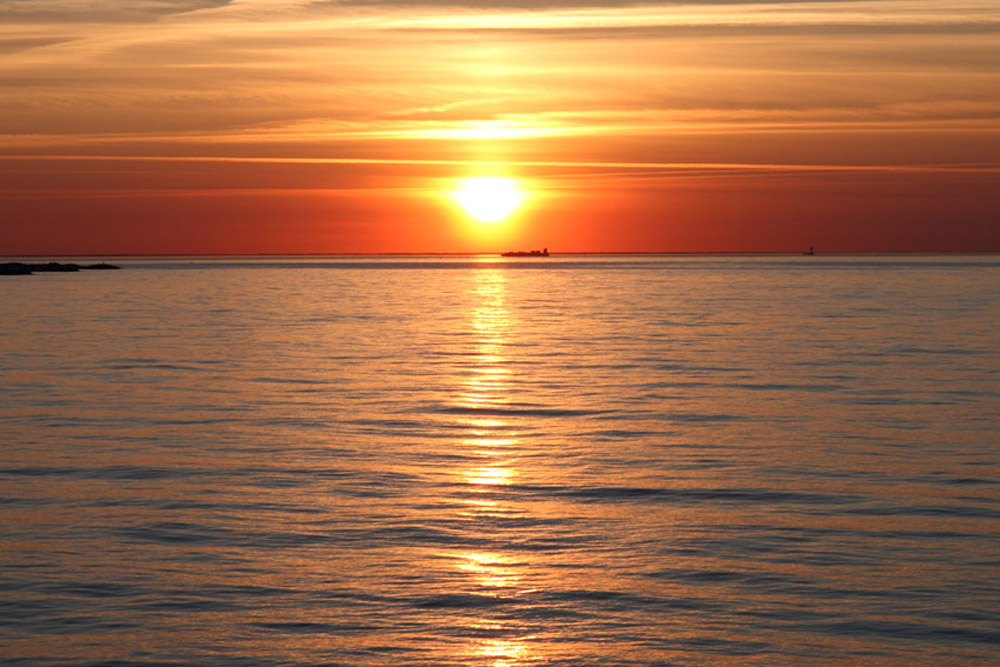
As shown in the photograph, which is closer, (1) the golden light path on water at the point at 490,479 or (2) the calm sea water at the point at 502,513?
(1) the golden light path on water at the point at 490,479

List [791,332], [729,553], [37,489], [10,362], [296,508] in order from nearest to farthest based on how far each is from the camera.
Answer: [729,553] → [296,508] → [37,489] → [10,362] → [791,332]

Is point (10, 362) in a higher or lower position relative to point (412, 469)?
higher

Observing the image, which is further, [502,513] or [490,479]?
[490,479]

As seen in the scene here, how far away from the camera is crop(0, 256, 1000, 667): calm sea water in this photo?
45.5ft

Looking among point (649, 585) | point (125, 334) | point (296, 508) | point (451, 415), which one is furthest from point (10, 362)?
point (649, 585)

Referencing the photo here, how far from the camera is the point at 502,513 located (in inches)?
776

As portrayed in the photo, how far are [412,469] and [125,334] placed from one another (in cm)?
4062

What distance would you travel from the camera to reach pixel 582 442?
26656 millimetres

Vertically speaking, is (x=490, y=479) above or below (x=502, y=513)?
above

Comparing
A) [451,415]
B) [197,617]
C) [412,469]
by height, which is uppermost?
[451,415]

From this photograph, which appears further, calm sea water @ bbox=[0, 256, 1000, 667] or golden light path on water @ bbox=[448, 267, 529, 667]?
calm sea water @ bbox=[0, 256, 1000, 667]

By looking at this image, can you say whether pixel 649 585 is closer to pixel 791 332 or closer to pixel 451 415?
pixel 451 415

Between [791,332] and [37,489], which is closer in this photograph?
[37,489]

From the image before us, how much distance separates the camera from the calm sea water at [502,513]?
1388 centimetres
